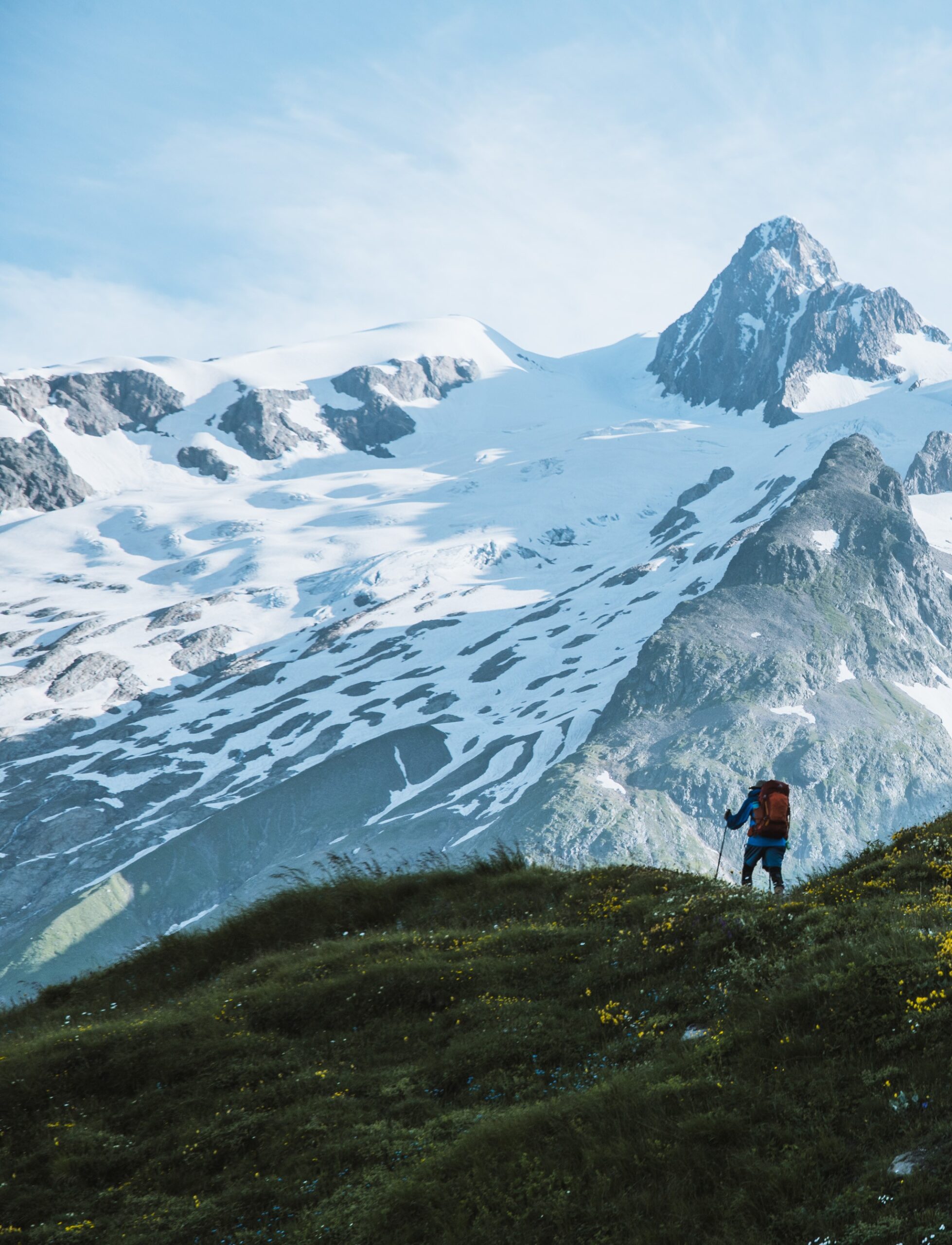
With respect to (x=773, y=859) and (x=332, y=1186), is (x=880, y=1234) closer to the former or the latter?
(x=332, y=1186)

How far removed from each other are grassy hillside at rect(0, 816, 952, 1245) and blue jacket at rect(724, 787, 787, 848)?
1.19 m

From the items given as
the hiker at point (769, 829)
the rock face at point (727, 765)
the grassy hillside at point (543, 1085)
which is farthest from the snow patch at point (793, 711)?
the grassy hillside at point (543, 1085)

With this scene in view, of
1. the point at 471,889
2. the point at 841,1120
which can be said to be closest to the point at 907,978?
the point at 841,1120

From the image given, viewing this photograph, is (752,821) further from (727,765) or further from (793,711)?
(793,711)

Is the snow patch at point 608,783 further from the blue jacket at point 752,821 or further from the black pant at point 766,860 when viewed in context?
the black pant at point 766,860

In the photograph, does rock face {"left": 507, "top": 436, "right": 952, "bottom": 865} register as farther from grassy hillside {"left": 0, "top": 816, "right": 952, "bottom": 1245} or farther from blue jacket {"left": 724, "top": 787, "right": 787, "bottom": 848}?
grassy hillside {"left": 0, "top": 816, "right": 952, "bottom": 1245}

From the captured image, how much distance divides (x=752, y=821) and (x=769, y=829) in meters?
0.63

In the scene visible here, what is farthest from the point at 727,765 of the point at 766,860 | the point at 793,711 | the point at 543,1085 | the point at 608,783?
the point at 543,1085

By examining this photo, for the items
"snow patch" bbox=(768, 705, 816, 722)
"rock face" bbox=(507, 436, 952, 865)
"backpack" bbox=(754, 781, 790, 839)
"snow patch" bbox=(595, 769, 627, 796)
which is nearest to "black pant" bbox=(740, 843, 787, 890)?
"backpack" bbox=(754, 781, 790, 839)

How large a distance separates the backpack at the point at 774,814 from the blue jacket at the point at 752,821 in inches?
3.2

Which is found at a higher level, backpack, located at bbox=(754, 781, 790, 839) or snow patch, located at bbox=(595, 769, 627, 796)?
backpack, located at bbox=(754, 781, 790, 839)

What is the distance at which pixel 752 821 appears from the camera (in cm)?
1609

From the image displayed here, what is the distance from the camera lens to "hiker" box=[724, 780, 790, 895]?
15.4 metres

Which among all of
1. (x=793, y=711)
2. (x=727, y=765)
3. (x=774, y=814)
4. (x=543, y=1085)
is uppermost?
(x=774, y=814)
